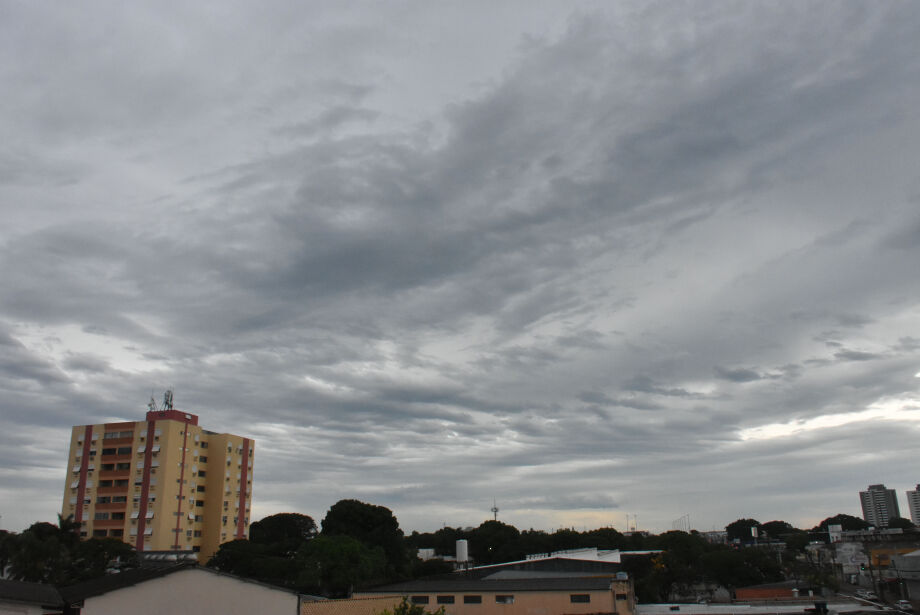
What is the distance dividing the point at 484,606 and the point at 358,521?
201ft

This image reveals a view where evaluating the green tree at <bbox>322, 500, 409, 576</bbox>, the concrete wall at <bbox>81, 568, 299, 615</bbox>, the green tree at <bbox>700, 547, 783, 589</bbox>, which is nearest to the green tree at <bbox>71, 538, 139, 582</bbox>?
the green tree at <bbox>322, 500, 409, 576</bbox>

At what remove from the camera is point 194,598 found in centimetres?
3809

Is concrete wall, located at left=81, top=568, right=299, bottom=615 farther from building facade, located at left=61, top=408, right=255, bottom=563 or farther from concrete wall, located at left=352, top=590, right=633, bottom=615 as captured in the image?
building facade, located at left=61, top=408, right=255, bottom=563

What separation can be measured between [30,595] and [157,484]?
91.9 metres

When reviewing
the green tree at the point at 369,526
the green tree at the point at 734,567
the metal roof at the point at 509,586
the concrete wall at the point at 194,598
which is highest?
the green tree at the point at 369,526

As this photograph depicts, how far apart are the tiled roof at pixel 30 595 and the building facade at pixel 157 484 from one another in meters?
86.9

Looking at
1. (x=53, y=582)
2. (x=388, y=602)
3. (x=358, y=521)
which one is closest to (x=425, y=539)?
(x=358, y=521)

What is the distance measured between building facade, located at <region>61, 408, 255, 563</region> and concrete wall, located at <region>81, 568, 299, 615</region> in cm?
8545

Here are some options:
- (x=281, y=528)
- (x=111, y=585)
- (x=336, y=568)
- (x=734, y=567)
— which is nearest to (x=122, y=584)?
(x=111, y=585)

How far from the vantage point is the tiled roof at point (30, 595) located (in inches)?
1283

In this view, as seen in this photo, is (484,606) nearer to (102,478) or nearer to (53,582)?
(53,582)

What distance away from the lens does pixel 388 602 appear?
50875 millimetres

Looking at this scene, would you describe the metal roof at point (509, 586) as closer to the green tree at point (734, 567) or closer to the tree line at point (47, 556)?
the tree line at point (47, 556)

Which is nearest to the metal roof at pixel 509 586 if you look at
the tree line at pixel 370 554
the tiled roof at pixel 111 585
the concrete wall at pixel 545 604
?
the concrete wall at pixel 545 604
